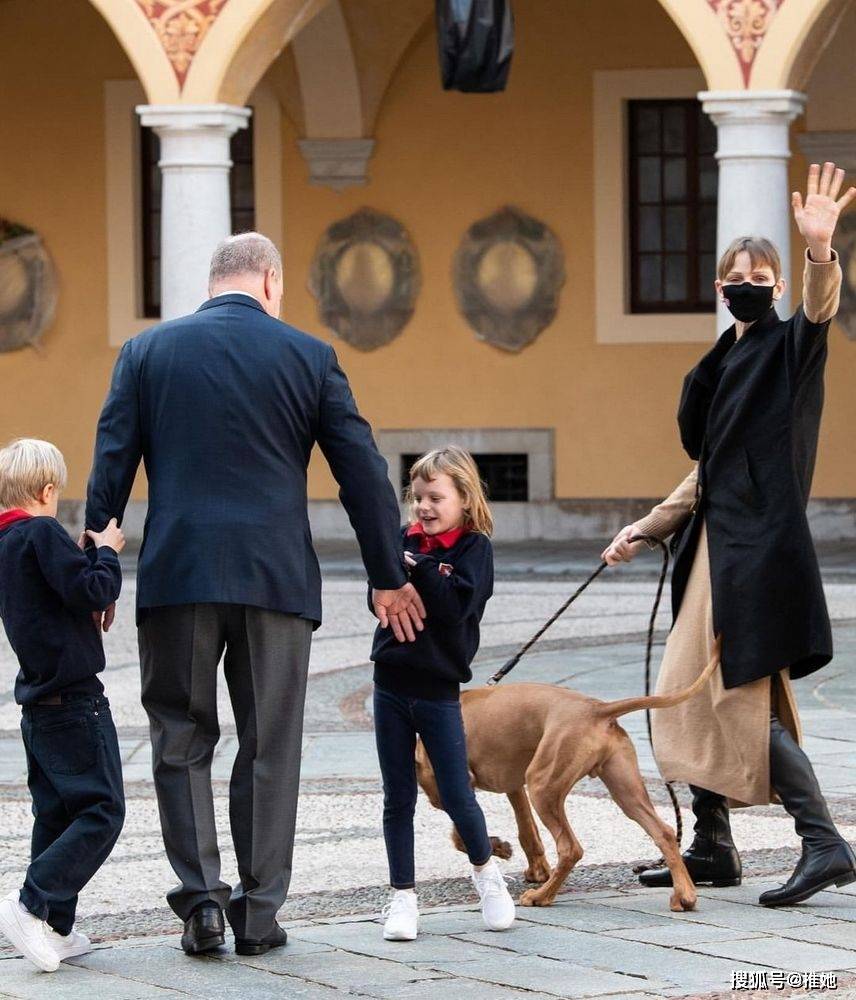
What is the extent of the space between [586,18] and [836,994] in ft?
44.9

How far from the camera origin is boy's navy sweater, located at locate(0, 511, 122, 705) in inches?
188

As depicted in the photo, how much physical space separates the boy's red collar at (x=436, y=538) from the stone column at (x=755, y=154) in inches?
341

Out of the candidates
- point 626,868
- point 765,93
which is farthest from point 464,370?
point 626,868

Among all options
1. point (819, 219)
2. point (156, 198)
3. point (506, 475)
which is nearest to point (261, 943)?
point (819, 219)

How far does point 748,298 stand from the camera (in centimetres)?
534

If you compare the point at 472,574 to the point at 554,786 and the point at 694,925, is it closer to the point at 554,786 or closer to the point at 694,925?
the point at 554,786

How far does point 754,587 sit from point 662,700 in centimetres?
35

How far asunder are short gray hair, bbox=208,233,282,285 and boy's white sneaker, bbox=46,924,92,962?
4.73 ft

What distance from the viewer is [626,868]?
568 centimetres

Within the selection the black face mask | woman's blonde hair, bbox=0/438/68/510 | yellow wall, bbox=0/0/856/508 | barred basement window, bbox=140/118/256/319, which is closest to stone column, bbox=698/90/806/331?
yellow wall, bbox=0/0/856/508

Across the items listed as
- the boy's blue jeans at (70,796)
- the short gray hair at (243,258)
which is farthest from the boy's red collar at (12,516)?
the short gray hair at (243,258)

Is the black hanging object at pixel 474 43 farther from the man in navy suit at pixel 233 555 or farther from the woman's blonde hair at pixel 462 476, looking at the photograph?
the man in navy suit at pixel 233 555

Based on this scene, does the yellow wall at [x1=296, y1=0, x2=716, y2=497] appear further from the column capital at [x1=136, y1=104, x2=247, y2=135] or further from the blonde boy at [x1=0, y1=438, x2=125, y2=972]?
the blonde boy at [x1=0, y1=438, x2=125, y2=972]

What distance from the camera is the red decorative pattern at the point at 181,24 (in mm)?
14133
